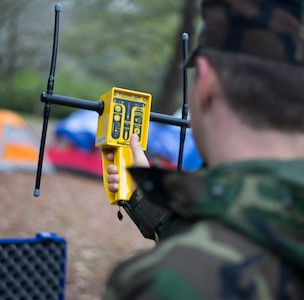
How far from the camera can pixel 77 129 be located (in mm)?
11422

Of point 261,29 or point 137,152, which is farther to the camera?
point 137,152

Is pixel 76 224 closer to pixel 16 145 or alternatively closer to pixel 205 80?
pixel 16 145

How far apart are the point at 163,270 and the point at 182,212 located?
0.52ft

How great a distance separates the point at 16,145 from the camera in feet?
34.7

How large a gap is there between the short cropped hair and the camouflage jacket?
94 millimetres

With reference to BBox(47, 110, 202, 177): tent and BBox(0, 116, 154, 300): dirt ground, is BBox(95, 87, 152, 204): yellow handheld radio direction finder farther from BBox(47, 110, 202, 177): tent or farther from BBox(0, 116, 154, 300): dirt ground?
BBox(47, 110, 202, 177): tent

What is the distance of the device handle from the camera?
206 cm

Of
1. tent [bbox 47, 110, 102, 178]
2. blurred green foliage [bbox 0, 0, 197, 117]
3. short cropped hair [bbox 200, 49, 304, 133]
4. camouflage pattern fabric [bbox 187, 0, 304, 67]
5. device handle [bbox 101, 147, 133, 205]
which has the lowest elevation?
tent [bbox 47, 110, 102, 178]

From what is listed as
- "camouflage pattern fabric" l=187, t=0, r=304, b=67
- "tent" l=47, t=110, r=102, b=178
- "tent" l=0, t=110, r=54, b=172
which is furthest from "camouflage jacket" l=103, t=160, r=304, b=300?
"tent" l=47, t=110, r=102, b=178

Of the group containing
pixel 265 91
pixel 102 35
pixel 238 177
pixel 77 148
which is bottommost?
pixel 77 148

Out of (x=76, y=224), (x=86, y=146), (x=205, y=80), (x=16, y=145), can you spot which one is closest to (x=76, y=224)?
(x=76, y=224)

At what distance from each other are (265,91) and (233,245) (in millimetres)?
326

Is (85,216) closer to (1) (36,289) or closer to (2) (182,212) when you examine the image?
(1) (36,289)

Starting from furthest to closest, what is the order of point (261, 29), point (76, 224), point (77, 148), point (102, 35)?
point (102, 35) → point (77, 148) → point (76, 224) → point (261, 29)
